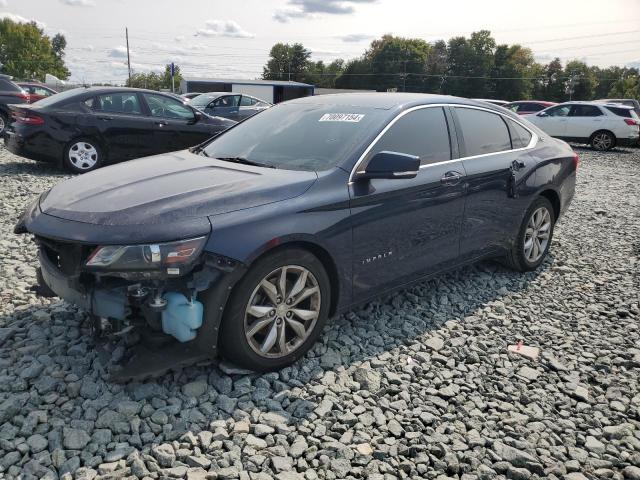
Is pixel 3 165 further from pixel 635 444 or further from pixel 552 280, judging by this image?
pixel 635 444

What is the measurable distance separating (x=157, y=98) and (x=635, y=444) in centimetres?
905

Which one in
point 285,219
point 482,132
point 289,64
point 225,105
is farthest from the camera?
point 289,64

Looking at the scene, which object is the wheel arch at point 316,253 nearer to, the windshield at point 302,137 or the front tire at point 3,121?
the windshield at point 302,137

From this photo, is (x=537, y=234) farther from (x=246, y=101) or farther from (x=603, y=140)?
(x=603, y=140)

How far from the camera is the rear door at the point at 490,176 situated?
4.39 m

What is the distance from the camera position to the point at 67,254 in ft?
9.70

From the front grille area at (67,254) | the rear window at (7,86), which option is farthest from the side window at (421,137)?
the rear window at (7,86)

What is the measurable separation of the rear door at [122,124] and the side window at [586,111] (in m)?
15.1

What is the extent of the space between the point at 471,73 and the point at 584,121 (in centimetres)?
9003

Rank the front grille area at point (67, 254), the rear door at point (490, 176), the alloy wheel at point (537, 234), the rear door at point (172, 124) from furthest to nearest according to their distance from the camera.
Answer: the rear door at point (172, 124), the alloy wheel at point (537, 234), the rear door at point (490, 176), the front grille area at point (67, 254)

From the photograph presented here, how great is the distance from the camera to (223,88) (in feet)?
185

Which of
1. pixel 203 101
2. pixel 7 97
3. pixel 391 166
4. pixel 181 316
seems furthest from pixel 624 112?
pixel 181 316

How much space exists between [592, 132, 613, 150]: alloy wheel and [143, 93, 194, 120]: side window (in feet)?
47.9

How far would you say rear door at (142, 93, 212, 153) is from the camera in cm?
961
